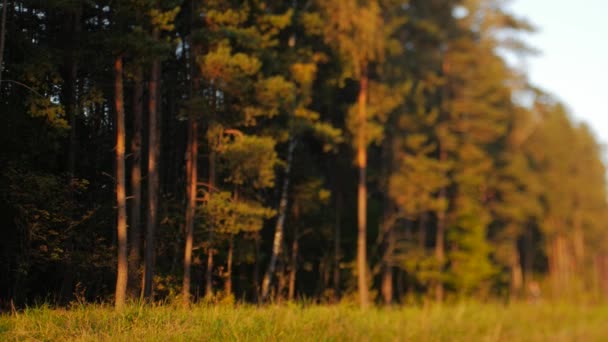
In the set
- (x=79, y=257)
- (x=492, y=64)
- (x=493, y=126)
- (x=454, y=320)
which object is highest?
(x=492, y=64)

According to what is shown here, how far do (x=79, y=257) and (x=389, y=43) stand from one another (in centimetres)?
1579

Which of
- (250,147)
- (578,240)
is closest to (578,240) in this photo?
(578,240)

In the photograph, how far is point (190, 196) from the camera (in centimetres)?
2031

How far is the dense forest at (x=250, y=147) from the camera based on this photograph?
53.7ft

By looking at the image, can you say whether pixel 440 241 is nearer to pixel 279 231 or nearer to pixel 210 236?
pixel 279 231

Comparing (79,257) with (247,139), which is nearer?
(79,257)

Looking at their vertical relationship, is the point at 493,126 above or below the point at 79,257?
above

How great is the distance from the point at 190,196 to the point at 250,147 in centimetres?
248

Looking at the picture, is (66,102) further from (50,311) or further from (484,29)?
(484,29)

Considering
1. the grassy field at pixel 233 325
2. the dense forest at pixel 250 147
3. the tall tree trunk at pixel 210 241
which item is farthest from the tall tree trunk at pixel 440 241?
the grassy field at pixel 233 325

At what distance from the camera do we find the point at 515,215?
1818 inches

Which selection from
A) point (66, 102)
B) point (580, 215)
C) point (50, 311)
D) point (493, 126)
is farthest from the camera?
point (580, 215)

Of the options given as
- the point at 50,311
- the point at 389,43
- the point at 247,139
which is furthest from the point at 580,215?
the point at 50,311

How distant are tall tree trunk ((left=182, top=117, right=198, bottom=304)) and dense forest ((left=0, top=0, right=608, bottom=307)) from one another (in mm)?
84
